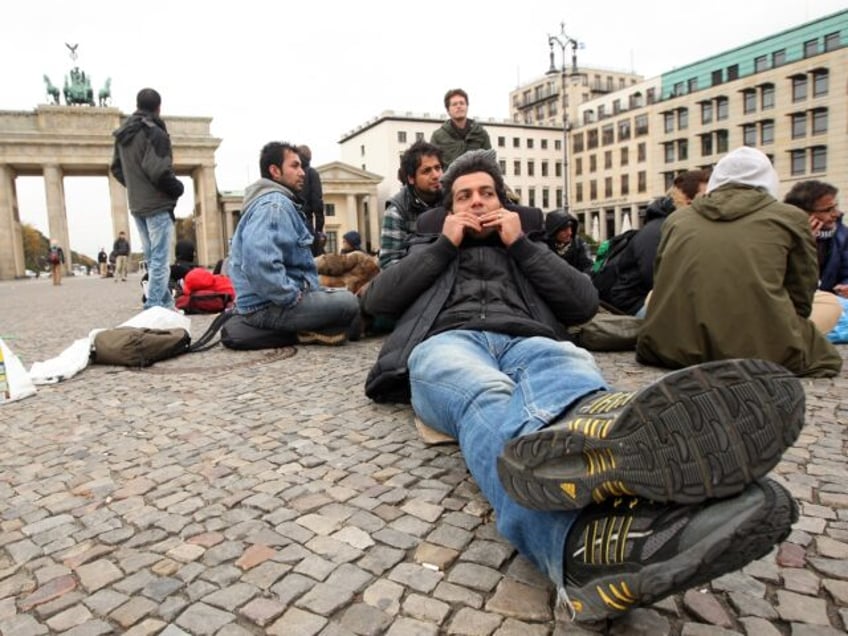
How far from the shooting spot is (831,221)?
6.12 metres

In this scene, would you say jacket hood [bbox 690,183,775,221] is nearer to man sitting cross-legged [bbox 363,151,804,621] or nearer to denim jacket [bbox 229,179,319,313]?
man sitting cross-legged [bbox 363,151,804,621]

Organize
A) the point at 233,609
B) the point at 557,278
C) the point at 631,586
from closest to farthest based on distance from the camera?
the point at 631,586 < the point at 233,609 < the point at 557,278

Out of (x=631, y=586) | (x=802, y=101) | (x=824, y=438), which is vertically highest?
(x=802, y=101)

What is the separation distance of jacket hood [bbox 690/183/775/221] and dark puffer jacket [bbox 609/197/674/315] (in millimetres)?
1435

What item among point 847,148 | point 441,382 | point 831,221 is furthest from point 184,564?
point 847,148

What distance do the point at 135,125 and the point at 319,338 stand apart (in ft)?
13.4

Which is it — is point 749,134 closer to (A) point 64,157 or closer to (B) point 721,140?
(B) point 721,140

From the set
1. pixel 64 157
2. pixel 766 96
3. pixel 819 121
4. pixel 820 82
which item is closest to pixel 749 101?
pixel 766 96

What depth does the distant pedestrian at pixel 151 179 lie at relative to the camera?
7633 millimetres

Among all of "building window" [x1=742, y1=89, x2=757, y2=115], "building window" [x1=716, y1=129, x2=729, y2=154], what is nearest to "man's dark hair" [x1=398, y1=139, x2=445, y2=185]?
"building window" [x1=742, y1=89, x2=757, y2=115]

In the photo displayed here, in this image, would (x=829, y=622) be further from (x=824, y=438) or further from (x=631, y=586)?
(x=824, y=438)

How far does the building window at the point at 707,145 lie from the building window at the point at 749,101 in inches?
185

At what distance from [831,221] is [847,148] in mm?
57664

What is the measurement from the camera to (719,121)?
64.0 m
